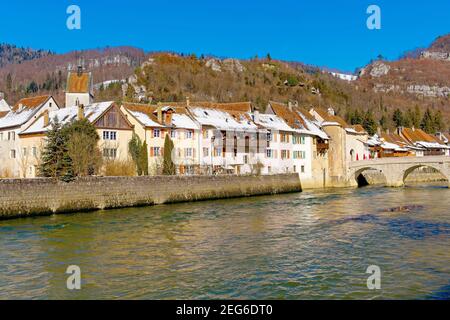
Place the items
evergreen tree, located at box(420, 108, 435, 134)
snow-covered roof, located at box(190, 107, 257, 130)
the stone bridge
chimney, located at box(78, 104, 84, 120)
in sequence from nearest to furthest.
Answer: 1. chimney, located at box(78, 104, 84, 120)
2. snow-covered roof, located at box(190, 107, 257, 130)
3. the stone bridge
4. evergreen tree, located at box(420, 108, 435, 134)

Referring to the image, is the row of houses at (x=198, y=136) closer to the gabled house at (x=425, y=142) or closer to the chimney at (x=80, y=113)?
the chimney at (x=80, y=113)

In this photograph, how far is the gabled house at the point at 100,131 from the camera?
55.8m

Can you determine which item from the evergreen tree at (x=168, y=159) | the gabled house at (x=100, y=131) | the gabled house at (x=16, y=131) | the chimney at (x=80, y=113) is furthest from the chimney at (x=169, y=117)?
the gabled house at (x=16, y=131)

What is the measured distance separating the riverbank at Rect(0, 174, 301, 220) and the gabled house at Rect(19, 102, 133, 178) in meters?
8.32

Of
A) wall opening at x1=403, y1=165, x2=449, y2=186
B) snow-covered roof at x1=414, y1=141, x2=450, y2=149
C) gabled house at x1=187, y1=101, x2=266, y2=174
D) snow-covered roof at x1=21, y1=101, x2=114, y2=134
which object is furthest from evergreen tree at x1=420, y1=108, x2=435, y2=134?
snow-covered roof at x1=21, y1=101, x2=114, y2=134

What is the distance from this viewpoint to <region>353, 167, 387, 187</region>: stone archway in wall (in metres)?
81.9

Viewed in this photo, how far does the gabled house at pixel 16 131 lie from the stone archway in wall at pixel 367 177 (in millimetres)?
45959

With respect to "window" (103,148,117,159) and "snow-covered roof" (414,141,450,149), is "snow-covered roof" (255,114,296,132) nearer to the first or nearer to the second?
"window" (103,148,117,159)

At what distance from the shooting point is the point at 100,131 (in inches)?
2207

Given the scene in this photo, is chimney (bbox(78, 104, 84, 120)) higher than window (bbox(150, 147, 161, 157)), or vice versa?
chimney (bbox(78, 104, 84, 120))

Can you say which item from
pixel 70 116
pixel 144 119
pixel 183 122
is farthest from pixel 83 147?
pixel 183 122

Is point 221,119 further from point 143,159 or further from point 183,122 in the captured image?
point 143,159
